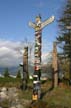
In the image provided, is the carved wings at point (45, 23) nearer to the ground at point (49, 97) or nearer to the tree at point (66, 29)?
the ground at point (49, 97)

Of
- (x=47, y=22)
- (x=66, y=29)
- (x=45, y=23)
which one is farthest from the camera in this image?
(x=66, y=29)

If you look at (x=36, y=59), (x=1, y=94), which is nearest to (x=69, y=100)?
(x=36, y=59)

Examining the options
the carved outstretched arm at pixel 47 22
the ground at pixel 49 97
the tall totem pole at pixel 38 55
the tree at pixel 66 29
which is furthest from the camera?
the tree at pixel 66 29

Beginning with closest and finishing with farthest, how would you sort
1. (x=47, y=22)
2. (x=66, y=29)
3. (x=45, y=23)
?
(x=47, y=22) → (x=45, y=23) → (x=66, y=29)

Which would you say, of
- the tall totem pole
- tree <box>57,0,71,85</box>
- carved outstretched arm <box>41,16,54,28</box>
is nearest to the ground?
the tall totem pole

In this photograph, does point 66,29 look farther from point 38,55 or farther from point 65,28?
point 38,55

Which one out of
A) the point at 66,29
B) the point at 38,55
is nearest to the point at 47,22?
the point at 38,55

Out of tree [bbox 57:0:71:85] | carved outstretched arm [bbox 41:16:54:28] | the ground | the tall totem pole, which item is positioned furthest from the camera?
tree [bbox 57:0:71:85]

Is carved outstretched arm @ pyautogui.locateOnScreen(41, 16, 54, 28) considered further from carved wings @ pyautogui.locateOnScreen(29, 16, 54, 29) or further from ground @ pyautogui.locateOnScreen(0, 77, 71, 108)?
ground @ pyautogui.locateOnScreen(0, 77, 71, 108)

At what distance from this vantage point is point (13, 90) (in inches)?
1109

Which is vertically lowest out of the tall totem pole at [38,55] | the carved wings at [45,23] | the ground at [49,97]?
the ground at [49,97]

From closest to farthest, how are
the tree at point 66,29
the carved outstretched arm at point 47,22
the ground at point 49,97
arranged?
the ground at point 49,97, the carved outstretched arm at point 47,22, the tree at point 66,29

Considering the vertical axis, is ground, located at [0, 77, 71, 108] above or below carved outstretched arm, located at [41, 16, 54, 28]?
below

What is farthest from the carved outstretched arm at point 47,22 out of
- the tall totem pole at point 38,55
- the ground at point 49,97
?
the ground at point 49,97
